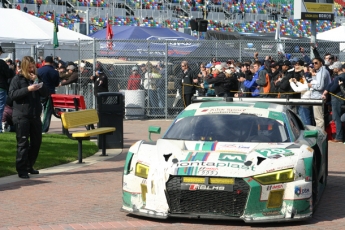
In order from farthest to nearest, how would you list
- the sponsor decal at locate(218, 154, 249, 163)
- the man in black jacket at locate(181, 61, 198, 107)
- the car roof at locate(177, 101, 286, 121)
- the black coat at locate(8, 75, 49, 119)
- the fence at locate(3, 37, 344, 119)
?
the fence at locate(3, 37, 344, 119)
the man in black jacket at locate(181, 61, 198, 107)
the black coat at locate(8, 75, 49, 119)
the car roof at locate(177, 101, 286, 121)
the sponsor decal at locate(218, 154, 249, 163)

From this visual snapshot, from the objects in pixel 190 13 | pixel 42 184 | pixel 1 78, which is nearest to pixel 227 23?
pixel 190 13

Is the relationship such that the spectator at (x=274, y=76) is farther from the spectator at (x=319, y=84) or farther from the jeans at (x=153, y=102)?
the jeans at (x=153, y=102)

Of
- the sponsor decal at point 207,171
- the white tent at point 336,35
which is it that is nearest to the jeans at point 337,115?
the sponsor decal at point 207,171

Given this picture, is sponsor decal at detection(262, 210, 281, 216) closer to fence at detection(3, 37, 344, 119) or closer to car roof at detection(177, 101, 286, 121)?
car roof at detection(177, 101, 286, 121)

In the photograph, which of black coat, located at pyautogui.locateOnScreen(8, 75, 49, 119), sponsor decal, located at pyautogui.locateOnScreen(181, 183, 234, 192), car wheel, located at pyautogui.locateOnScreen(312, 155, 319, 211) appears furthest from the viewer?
black coat, located at pyautogui.locateOnScreen(8, 75, 49, 119)

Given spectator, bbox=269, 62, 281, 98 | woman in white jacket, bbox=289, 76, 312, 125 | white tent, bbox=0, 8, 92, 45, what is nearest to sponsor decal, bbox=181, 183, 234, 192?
woman in white jacket, bbox=289, 76, 312, 125

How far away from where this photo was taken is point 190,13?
60.9 m

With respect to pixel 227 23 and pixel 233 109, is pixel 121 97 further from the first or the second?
pixel 227 23

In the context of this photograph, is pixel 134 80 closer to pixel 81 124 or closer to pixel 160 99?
pixel 160 99

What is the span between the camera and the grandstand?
5288cm

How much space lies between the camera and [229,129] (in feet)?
29.6

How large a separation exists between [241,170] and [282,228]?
74cm

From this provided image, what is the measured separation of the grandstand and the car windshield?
41.0 meters

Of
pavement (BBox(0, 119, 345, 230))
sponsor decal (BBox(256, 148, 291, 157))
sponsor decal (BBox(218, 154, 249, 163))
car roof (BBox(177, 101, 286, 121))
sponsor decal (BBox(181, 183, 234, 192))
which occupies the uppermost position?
car roof (BBox(177, 101, 286, 121))
